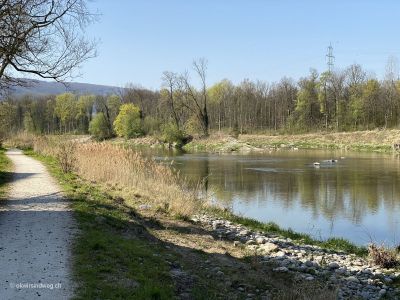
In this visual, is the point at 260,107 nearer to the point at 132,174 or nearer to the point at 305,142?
the point at 305,142

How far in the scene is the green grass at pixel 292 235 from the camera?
1199 cm

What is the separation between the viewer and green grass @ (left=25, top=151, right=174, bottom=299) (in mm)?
6285

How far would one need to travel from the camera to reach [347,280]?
9.02 meters

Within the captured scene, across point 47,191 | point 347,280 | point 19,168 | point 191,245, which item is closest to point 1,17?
point 47,191

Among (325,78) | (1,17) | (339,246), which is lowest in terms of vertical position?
(339,246)

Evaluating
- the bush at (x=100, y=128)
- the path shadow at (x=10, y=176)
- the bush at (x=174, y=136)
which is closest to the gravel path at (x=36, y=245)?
the path shadow at (x=10, y=176)

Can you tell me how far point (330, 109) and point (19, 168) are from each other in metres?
61.4

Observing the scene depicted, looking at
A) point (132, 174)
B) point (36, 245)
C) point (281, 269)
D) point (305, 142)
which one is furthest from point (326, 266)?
point (305, 142)

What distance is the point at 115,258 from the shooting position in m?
7.71

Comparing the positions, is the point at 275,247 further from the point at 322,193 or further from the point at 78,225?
the point at 322,193

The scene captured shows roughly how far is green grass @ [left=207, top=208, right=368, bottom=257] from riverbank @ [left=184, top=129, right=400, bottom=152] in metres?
38.4

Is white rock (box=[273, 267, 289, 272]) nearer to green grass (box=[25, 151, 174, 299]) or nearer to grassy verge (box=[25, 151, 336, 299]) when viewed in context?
grassy verge (box=[25, 151, 336, 299])

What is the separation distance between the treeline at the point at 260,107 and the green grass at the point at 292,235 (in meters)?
52.7

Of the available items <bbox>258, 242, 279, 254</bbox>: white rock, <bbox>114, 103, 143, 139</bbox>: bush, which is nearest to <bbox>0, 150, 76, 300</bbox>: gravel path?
<bbox>258, 242, 279, 254</bbox>: white rock
